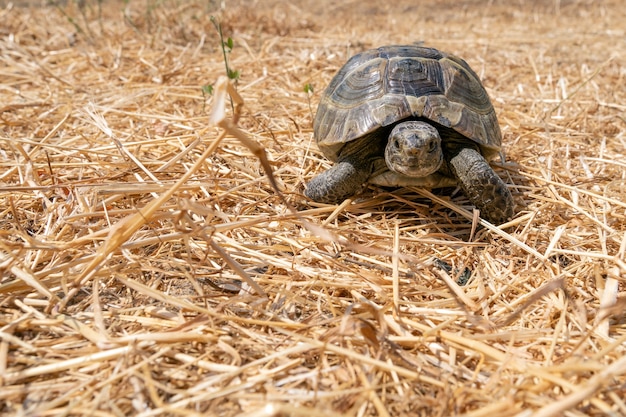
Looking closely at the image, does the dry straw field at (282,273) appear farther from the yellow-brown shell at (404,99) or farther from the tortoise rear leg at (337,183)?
the yellow-brown shell at (404,99)

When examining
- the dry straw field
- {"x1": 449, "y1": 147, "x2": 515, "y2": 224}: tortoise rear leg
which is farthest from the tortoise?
the dry straw field

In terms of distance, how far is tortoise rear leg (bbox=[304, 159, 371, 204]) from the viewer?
8.75ft

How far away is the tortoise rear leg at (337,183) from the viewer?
2.67 m

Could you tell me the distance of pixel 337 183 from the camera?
267 centimetres

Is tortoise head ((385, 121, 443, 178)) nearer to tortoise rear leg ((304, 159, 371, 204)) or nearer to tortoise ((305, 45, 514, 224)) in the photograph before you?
tortoise ((305, 45, 514, 224))

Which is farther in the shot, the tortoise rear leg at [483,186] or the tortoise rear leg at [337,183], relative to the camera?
the tortoise rear leg at [337,183]

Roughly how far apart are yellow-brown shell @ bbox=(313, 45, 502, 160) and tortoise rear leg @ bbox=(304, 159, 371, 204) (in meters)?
0.17

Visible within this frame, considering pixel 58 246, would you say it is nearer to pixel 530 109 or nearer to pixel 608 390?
pixel 608 390

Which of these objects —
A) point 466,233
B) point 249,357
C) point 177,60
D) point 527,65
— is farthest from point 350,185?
point 527,65

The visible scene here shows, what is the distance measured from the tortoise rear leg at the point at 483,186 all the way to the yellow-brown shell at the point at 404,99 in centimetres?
15

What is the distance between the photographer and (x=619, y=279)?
6.48 feet

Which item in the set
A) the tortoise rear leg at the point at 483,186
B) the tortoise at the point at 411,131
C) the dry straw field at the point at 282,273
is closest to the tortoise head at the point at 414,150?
the tortoise at the point at 411,131

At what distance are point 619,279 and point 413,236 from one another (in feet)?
3.02

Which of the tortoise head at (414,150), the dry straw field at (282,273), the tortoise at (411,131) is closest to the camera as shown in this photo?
the dry straw field at (282,273)
